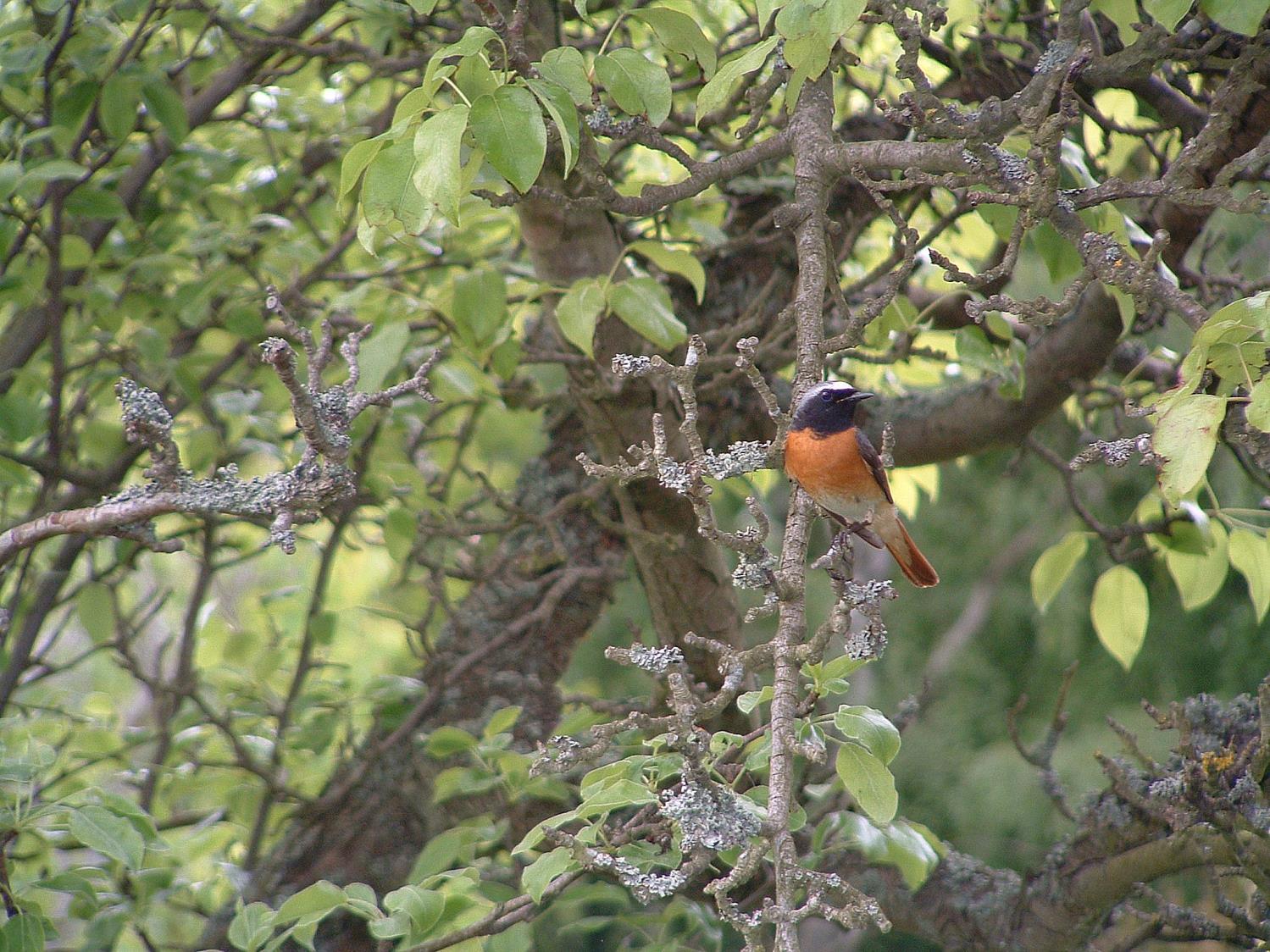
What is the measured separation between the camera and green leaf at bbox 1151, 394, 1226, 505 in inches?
49.2

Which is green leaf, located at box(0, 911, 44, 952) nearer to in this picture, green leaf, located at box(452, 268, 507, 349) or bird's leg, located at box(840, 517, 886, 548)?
green leaf, located at box(452, 268, 507, 349)

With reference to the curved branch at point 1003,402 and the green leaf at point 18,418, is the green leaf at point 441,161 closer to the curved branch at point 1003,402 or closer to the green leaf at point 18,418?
the green leaf at point 18,418

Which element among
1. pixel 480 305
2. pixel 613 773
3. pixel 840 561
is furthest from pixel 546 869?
pixel 480 305

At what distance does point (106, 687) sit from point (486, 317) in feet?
16.7

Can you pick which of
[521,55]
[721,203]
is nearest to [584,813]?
[521,55]

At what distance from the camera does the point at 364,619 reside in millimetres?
5473

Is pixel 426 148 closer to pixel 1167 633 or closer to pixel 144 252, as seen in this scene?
pixel 144 252

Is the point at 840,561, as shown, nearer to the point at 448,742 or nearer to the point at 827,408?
the point at 827,408

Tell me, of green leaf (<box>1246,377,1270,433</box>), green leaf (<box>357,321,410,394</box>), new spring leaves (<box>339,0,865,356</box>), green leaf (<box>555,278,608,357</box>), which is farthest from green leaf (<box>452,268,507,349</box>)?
green leaf (<box>1246,377,1270,433</box>)

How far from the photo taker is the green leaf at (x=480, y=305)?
227 cm

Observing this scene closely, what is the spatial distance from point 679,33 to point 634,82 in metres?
0.16

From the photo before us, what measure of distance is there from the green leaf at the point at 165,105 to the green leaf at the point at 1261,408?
229 centimetres

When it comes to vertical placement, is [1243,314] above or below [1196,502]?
above

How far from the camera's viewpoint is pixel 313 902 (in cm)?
170
